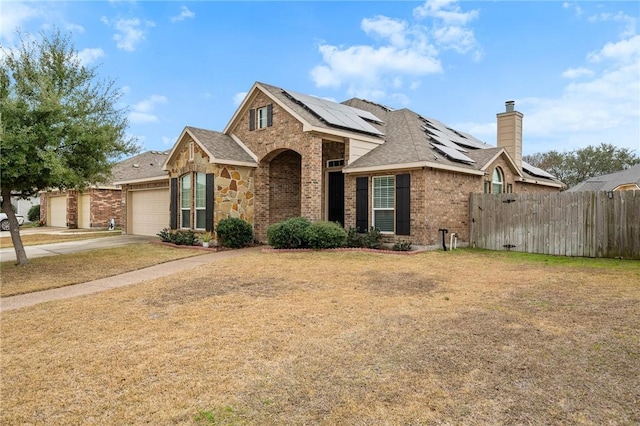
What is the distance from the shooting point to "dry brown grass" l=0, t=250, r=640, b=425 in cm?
323

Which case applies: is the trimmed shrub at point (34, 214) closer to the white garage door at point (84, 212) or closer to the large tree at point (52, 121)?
the white garage door at point (84, 212)

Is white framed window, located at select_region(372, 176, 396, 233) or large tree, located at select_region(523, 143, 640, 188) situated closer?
white framed window, located at select_region(372, 176, 396, 233)

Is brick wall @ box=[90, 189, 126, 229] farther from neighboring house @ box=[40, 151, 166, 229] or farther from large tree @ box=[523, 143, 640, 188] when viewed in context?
large tree @ box=[523, 143, 640, 188]

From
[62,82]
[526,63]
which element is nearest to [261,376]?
[62,82]

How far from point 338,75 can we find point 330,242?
1065 centimetres

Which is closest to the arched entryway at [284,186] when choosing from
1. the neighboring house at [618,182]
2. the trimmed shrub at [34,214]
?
the neighboring house at [618,182]

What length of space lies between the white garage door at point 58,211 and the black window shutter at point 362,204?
2272cm

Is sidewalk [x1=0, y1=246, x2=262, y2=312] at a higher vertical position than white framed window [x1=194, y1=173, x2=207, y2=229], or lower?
lower

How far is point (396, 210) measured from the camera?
13602 mm

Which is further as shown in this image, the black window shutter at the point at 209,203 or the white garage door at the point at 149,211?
the white garage door at the point at 149,211

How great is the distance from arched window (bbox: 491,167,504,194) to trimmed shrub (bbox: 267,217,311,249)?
27.1 feet

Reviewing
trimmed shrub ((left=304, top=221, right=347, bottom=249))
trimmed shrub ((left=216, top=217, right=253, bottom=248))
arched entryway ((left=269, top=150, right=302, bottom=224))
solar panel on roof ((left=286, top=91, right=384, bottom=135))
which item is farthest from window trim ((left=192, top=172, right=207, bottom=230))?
solar panel on roof ((left=286, top=91, right=384, bottom=135))

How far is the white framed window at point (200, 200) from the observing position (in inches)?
600

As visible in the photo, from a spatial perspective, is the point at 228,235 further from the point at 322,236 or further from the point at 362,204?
the point at 362,204
